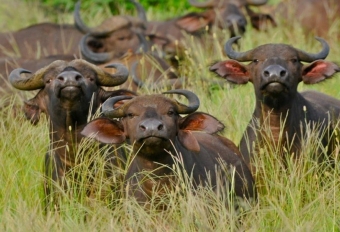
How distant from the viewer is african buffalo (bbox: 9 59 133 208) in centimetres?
1003

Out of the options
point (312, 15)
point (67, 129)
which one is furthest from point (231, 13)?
point (67, 129)

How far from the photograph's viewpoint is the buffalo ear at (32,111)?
10602 mm

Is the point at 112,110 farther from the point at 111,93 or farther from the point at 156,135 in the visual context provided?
the point at 111,93

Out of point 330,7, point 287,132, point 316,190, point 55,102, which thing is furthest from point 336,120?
point 330,7

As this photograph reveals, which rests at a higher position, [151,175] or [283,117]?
[151,175]

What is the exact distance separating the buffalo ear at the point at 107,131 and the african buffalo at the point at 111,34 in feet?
29.1

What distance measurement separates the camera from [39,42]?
18.0 metres

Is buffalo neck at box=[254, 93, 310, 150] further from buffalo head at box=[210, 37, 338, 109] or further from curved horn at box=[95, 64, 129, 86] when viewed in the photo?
Answer: curved horn at box=[95, 64, 129, 86]

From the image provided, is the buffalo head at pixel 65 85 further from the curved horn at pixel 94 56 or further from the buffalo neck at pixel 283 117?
the curved horn at pixel 94 56

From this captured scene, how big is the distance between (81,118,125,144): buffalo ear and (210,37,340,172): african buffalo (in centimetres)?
152

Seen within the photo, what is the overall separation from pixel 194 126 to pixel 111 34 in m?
9.22

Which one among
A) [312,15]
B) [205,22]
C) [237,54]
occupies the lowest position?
[312,15]

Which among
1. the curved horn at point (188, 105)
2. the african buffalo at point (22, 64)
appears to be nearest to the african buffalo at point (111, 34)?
the african buffalo at point (22, 64)

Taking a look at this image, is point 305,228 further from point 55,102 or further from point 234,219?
point 55,102
